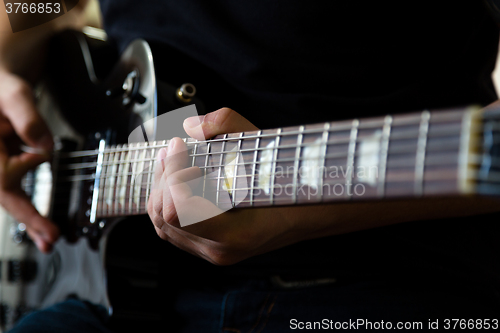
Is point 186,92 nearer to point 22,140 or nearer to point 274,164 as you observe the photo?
point 274,164

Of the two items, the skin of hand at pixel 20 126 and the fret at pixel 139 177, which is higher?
the skin of hand at pixel 20 126

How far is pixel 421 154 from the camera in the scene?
28 centimetres

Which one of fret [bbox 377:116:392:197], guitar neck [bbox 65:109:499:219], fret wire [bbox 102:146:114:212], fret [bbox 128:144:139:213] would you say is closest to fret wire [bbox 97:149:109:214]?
fret wire [bbox 102:146:114:212]

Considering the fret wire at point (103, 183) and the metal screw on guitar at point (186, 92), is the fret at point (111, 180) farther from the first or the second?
the metal screw on guitar at point (186, 92)

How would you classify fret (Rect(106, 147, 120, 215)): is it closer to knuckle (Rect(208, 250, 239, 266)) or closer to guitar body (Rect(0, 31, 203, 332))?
guitar body (Rect(0, 31, 203, 332))

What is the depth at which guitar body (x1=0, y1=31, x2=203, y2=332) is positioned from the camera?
0.65m

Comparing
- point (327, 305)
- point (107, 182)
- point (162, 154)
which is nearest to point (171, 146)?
point (162, 154)

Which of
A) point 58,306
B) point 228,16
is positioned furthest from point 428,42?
point 58,306

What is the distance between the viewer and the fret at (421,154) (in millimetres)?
282

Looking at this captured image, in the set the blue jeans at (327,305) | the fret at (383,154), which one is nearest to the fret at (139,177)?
the blue jeans at (327,305)

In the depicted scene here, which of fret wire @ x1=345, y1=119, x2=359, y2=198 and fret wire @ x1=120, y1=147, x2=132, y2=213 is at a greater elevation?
fret wire @ x1=120, y1=147, x2=132, y2=213

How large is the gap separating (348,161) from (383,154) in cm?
3

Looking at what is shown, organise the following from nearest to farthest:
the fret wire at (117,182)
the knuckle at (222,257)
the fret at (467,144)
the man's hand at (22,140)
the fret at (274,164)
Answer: the fret at (467,144) < the fret at (274,164) < the knuckle at (222,257) < the fret wire at (117,182) < the man's hand at (22,140)

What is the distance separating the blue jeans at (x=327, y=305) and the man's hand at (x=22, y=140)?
21 centimetres
